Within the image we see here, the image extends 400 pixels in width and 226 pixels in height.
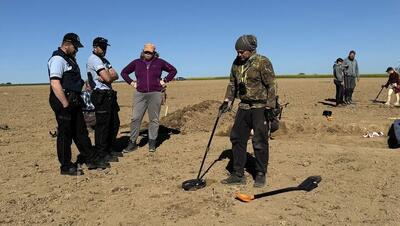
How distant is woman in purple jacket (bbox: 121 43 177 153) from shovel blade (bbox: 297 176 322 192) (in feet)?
11.4

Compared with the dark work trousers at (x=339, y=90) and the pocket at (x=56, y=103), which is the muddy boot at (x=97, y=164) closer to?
the pocket at (x=56, y=103)

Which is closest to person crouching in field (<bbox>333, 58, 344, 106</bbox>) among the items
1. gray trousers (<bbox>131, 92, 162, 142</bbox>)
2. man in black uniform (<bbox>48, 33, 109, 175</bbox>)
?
gray trousers (<bbox>131, 92, 162, 142</bbox>)

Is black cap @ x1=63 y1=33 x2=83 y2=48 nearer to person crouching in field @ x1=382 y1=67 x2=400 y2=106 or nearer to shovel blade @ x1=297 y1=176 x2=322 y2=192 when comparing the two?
shovel blade @ x1=297 y1=176 x2=322 y2=192

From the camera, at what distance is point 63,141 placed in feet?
24.7

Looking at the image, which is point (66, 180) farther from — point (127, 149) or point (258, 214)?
point (258, 214)

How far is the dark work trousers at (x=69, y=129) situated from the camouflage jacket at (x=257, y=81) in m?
2.63

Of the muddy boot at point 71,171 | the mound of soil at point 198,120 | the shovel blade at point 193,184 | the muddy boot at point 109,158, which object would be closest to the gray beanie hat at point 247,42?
the shovel blade at point 193,184

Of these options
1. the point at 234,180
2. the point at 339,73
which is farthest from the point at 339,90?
the point at 234,180

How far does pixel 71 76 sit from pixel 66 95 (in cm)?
31

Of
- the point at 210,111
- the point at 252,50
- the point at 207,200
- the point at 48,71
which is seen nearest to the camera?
the point at 207,200

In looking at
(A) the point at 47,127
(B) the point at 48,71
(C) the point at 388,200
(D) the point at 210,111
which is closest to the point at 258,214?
(C) the point at 388,200

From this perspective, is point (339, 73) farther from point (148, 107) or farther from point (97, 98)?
point (97, 98)

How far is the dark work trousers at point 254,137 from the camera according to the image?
677cm

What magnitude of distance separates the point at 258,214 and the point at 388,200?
1.86m
